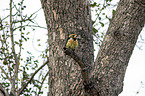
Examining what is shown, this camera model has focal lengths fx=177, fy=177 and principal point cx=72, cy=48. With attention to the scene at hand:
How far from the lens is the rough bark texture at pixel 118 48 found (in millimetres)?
2068

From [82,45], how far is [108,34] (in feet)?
1.36

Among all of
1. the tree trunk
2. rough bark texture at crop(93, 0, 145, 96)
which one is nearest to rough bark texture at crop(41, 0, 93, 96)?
the tree trunk

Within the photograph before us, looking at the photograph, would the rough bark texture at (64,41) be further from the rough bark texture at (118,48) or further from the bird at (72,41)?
the rough bark texture at (118,48)

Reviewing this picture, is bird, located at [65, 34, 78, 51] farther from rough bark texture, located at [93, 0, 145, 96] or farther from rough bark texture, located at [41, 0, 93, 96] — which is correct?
rough bark texture, located at [93, 0, 145, 96]

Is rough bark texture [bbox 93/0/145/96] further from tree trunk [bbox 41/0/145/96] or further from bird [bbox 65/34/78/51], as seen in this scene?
bird [bbox 65/34/78/51]

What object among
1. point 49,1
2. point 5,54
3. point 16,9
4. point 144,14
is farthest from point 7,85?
point 144,14

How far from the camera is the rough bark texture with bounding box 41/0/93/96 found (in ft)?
7.36

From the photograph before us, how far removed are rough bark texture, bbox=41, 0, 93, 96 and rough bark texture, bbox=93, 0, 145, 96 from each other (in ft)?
0.97

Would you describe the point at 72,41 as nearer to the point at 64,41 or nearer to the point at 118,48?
the point at 64,41

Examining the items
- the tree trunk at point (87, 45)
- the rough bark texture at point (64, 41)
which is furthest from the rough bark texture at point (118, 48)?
the rough bark texture at point (64, 41)

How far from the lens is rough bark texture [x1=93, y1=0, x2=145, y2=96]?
6.79ft

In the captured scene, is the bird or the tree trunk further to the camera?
the bird

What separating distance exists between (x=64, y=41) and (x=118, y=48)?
748mm

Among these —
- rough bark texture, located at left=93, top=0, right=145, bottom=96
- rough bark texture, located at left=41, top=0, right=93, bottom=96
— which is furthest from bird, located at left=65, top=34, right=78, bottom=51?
rough bark texture, located at left=93, top=0, right=145, bottom=96
